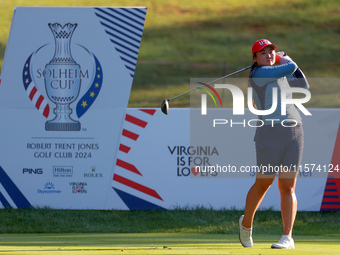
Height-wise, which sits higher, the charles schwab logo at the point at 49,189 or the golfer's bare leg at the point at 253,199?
the golfer's bare leg at the point at 253,199

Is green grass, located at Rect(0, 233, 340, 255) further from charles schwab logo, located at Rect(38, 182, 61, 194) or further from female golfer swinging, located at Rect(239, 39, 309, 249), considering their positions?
charles schwab logo, located at Rect(38, 182, 61, 194)

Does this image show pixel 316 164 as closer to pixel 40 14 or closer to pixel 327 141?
pixel 327 141

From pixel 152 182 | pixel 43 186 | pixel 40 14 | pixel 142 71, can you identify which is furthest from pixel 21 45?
pixel 142 71

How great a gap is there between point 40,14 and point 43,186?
7.35ft

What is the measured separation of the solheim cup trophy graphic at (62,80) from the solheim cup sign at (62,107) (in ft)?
0.04

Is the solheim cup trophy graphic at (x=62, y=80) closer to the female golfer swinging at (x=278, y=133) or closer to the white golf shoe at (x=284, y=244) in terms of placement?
the female golfer swinging at (x=278, y=133)

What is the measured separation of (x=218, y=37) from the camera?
29.4m

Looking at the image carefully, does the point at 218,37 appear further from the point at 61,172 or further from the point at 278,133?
the point at 278,133

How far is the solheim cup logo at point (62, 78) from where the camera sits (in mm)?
9672

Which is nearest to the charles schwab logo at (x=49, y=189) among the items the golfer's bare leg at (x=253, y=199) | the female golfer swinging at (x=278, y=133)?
the golfer's bare leg at (x=253, y=199)

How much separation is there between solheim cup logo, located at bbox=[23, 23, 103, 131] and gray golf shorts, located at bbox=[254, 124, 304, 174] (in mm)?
3737

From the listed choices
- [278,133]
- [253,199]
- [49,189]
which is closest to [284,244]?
[253,199]

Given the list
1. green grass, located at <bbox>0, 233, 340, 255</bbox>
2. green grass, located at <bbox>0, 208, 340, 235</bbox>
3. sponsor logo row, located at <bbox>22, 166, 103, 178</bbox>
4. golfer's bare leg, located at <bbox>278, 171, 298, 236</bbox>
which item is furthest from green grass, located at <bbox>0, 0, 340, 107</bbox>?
golfer's bare leg, located at <bbox>278, 171, 298, 236</bbox>

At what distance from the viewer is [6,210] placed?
9.55m
